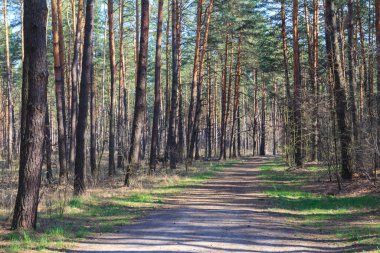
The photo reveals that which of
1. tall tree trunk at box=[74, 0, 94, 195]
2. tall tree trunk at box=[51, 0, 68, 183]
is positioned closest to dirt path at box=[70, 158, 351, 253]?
tall tree trunk at box=[74, 0, 94, 195]

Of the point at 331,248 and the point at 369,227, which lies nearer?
the point at 331,248

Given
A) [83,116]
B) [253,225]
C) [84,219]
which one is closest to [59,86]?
[83,116]

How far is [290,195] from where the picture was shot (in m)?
14.5

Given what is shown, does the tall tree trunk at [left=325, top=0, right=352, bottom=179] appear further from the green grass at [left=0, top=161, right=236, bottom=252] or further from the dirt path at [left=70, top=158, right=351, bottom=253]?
the green grass at [left=0, top=161, right=236, bottom=252]

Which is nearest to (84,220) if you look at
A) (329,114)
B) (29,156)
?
(29,156)

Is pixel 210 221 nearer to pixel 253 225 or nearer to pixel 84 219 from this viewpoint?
pixel 253 225

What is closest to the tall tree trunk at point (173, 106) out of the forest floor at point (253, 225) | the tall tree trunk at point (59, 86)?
the tall tree trunk at point (59, 86)

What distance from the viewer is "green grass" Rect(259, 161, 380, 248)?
28.0ft

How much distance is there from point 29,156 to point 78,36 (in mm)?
12480

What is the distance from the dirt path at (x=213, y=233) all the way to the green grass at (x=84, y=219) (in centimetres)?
44

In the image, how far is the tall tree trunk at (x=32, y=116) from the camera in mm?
7938

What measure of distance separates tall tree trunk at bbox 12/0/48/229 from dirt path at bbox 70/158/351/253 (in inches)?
52.0

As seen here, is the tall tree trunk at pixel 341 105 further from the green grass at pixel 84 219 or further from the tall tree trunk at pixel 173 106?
the tall tree trunk at pixel 173 106

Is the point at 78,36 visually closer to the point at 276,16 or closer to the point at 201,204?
the point at 201,204
